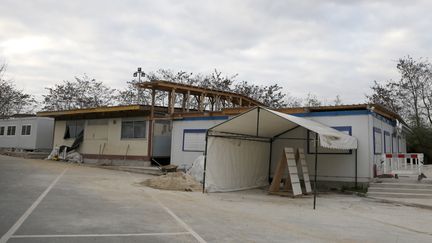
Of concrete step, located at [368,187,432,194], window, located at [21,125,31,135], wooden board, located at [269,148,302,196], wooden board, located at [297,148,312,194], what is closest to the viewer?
→ concrete step, located at [368,187,432,194]

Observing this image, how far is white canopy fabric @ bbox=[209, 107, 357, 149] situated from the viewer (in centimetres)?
1322

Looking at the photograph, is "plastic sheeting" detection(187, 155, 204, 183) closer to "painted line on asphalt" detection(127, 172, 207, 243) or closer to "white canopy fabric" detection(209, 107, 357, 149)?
"white canopy fabric" detection(209, 107, 357, 149)

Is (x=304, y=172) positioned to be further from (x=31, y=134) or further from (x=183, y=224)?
(x=31, y=134)

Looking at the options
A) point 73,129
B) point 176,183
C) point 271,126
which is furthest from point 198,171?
point 73,129

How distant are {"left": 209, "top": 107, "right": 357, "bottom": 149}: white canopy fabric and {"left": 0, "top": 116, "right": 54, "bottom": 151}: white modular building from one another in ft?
73.7

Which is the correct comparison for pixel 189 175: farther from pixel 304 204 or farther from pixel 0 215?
pixel 0 215

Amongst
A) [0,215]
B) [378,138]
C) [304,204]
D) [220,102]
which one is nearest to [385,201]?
[304,204]

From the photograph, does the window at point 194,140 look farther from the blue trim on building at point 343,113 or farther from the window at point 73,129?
the window at point 73,129

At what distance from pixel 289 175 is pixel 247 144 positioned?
2.72 m

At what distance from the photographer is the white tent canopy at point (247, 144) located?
46.0ft

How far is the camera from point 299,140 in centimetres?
1764

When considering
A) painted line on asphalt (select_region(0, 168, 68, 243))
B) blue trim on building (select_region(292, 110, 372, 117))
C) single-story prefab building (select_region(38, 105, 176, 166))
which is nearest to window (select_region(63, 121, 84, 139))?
single-story prefab building (select_region(38, 105, 176, 166))

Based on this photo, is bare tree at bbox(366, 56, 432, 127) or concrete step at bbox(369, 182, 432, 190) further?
bare tree at bbox(366, 56, 432, 127)

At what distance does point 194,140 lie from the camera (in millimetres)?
20984
